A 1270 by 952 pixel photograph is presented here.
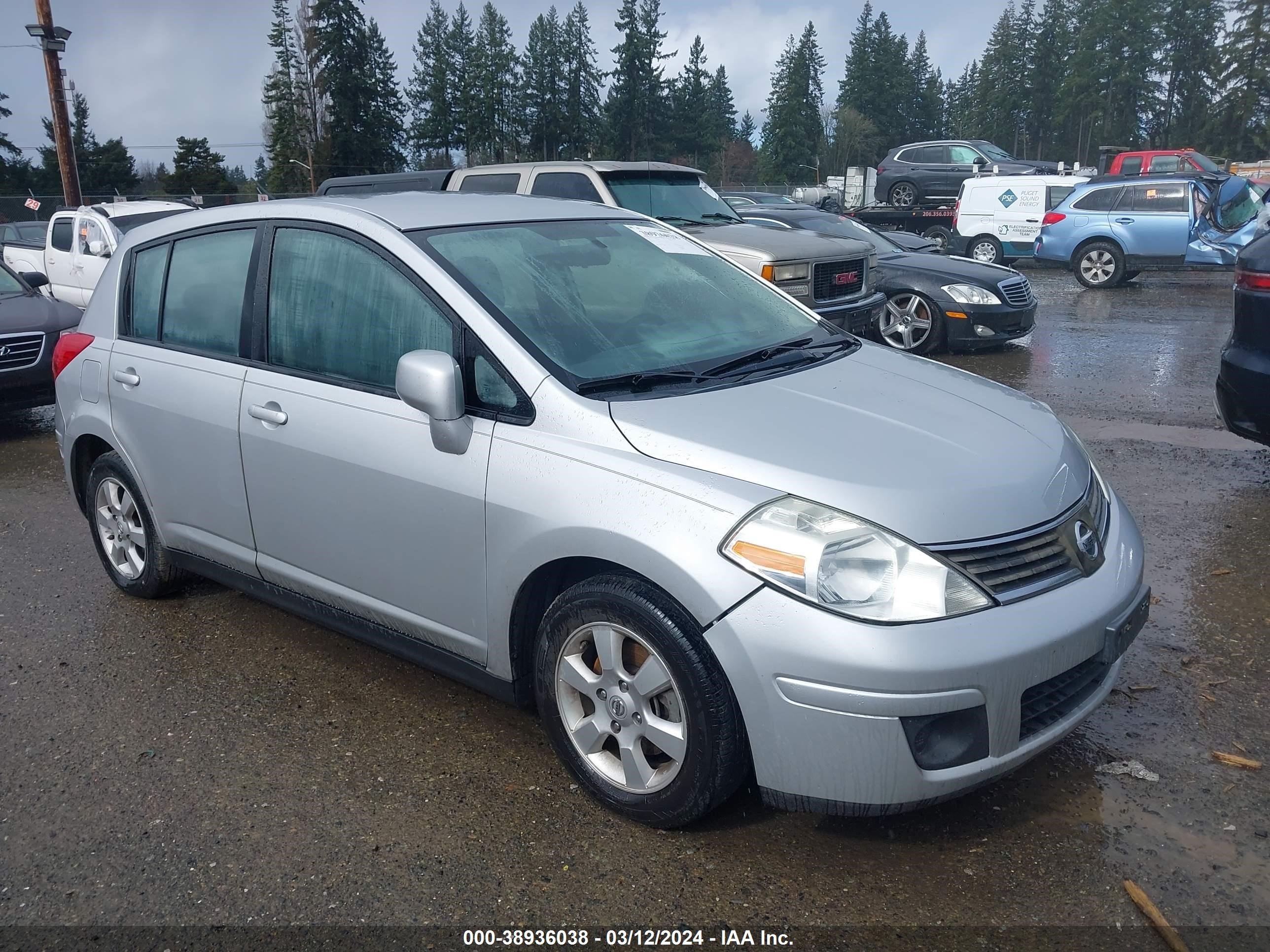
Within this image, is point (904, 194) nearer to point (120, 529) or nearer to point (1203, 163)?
point (1203, 163)

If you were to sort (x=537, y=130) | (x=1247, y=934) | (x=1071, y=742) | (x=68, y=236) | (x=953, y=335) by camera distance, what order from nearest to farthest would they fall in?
1. (x=1247, y=934)
2. (x=1071, y=742)
3. (x=953, y=335)
4. (x=68, y=236)
5. (x=537, y=130)

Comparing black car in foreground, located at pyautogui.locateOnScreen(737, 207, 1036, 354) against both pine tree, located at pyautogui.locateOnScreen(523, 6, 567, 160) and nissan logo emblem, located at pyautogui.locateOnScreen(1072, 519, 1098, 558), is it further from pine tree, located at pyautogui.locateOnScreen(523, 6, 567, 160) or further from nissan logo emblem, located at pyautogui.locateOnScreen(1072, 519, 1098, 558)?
pine tree, located at pyautogui.locateOnScreen(523, 6, 567, 160)

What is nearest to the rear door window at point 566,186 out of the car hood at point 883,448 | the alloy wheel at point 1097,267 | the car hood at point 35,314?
the car hood at point 35,314

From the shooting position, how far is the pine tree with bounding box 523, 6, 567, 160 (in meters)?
82.9

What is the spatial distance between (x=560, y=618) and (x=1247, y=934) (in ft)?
6.15

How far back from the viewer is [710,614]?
266 centimetres

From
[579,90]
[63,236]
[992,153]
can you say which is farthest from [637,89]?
[63,236]

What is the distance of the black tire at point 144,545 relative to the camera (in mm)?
4617

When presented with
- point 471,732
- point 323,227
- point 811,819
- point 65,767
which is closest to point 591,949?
point 811,819

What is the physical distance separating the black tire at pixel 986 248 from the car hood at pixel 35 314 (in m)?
16.4

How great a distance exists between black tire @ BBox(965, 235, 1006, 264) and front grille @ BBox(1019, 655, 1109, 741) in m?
19.1

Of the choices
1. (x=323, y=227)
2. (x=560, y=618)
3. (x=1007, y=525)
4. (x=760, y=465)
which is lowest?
(x=560, y=618)

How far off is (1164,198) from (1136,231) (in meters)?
0.66

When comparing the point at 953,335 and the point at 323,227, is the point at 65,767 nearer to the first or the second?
the point at 323,227
